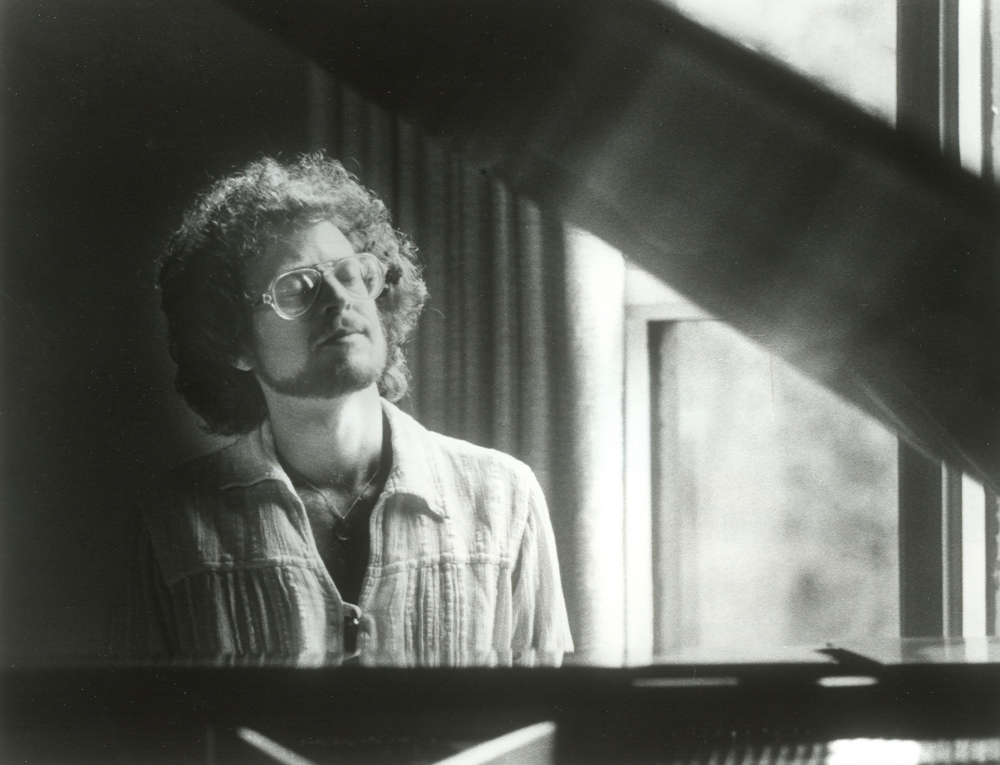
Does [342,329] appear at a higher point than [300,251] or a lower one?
lower

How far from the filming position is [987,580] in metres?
1.70

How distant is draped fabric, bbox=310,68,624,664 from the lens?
166 centimetres

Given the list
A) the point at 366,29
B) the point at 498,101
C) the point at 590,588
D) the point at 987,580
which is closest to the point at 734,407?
the point at 590,588

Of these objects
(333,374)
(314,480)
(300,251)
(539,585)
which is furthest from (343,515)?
(300,251)

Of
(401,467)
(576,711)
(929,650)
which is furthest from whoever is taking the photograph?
(401,467)

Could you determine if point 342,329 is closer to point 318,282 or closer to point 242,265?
point 318,282

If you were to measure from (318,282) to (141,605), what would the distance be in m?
0.66

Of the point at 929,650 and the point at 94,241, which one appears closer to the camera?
the point at 929,650

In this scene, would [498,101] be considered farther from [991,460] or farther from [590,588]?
[991,460]

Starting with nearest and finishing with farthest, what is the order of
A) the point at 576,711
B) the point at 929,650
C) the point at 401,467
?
the point at 576,711, the point at 929,650, the point at 401,467

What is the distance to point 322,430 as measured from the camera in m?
1.68

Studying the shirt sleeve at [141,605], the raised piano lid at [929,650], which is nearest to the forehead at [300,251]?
the shirt sleeve at [141,605]

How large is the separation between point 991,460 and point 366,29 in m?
1.39

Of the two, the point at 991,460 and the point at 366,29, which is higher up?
the point at 366,29
